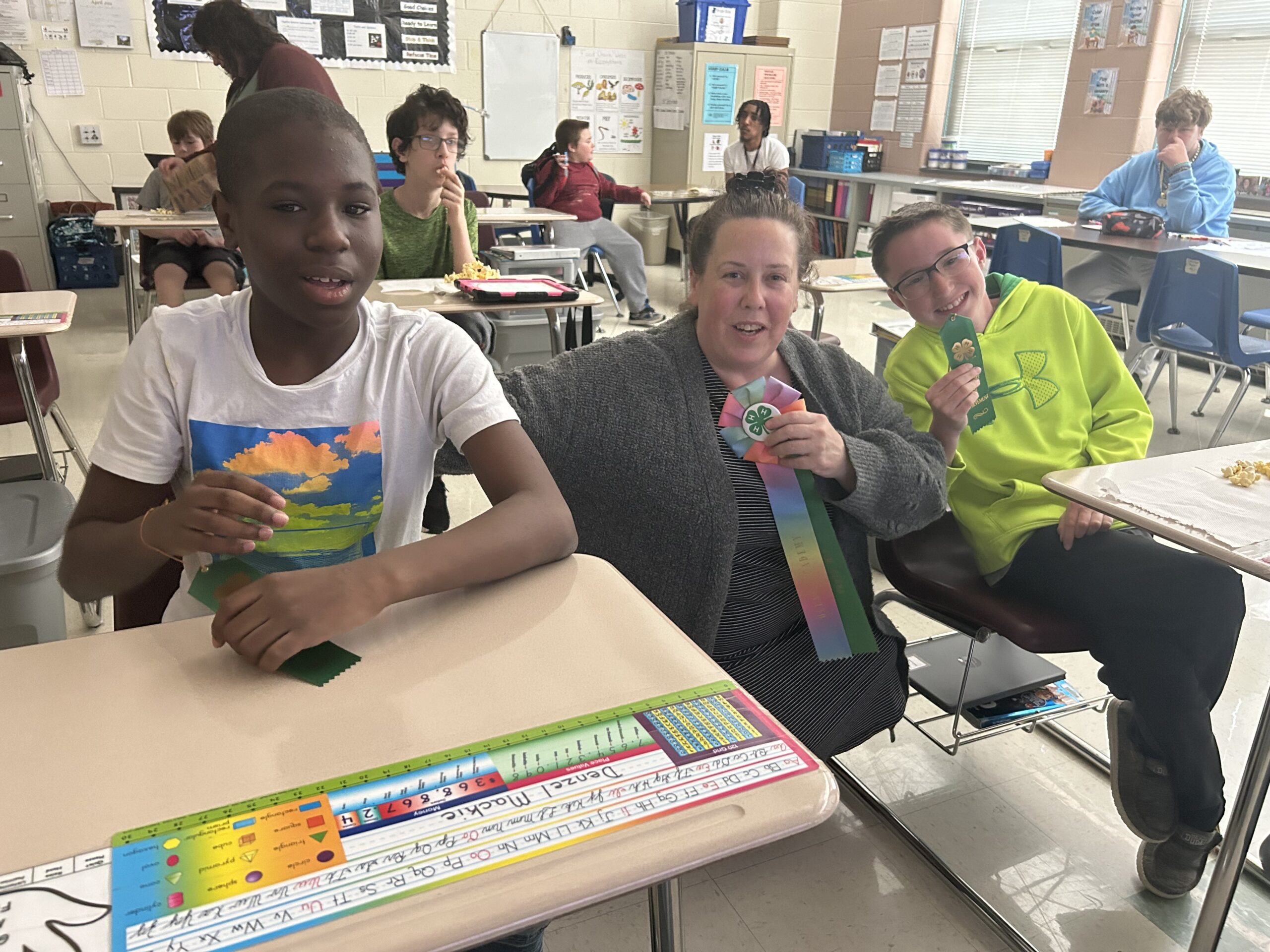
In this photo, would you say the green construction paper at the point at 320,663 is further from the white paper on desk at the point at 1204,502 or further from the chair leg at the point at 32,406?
the chair leg at the point at 32,406

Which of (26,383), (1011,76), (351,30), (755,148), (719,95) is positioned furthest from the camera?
(719,95)

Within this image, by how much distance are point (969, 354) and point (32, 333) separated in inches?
80.8

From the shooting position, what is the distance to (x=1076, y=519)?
1567 millimetres

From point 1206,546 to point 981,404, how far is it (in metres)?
0.51

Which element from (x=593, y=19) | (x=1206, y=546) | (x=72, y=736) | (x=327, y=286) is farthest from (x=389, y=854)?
(x=593, y=19)

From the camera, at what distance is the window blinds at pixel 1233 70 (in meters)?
5.25

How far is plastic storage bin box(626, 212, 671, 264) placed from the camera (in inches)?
308

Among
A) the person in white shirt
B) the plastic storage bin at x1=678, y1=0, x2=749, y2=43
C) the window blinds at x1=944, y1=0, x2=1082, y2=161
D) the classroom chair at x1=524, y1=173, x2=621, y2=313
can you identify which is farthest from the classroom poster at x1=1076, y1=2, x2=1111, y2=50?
the classroom chair at x1=524, y1=173, x2=621, y2=313

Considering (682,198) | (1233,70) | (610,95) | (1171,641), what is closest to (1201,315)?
(1171,641)

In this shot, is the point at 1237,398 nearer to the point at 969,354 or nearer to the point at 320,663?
the point at 969,354

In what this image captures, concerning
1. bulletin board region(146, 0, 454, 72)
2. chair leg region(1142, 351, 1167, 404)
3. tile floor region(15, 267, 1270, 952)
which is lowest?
tile floor region(15, 267, 1270, 952)

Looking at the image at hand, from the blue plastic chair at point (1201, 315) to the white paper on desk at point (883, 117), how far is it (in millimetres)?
4314

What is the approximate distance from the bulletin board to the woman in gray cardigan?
5.99 metres

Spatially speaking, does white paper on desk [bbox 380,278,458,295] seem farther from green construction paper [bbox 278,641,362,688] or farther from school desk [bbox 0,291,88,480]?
green construction paper [bbox 278,641,362,688]
